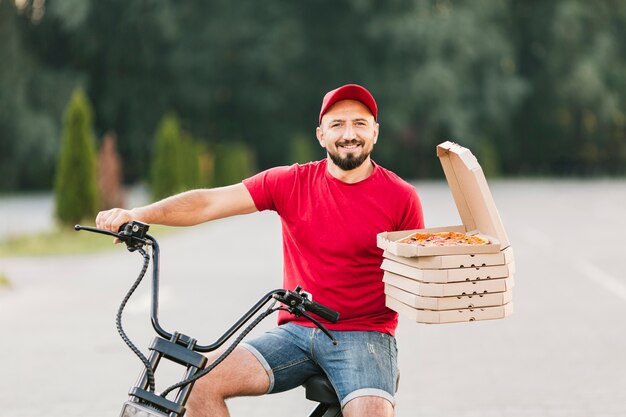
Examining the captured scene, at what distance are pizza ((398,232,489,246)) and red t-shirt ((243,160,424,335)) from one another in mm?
190

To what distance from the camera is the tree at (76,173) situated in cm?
1955

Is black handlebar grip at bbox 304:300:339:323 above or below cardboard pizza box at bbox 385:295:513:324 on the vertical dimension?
above

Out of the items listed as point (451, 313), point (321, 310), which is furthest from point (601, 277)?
point (321, 310)

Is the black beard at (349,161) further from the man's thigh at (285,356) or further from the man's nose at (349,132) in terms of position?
the man's thigh at (285,356)

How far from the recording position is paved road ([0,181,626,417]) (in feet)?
21.5

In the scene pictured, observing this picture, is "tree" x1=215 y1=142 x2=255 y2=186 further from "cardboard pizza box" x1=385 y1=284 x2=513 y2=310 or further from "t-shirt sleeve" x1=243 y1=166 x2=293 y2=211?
"cardboard pizza box" x1=385 y1=284 x2=513 y2=310

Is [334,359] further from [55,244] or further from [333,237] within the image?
[55,244]

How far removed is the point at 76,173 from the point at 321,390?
1660 cm

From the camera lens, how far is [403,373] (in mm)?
7375

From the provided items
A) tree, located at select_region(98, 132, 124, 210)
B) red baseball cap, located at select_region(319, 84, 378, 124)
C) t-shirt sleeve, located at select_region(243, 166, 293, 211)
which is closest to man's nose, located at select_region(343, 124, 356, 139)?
red baseball cap, located at select_region(319, 84, 378, 124)

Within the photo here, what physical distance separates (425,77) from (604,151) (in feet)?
49.6

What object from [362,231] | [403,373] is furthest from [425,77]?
[362,231]

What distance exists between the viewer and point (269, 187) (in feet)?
13.4

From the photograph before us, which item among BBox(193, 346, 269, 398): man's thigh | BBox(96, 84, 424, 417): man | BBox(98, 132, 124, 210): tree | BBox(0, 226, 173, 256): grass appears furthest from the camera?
BBox(98, 132, 124, 210): tree
